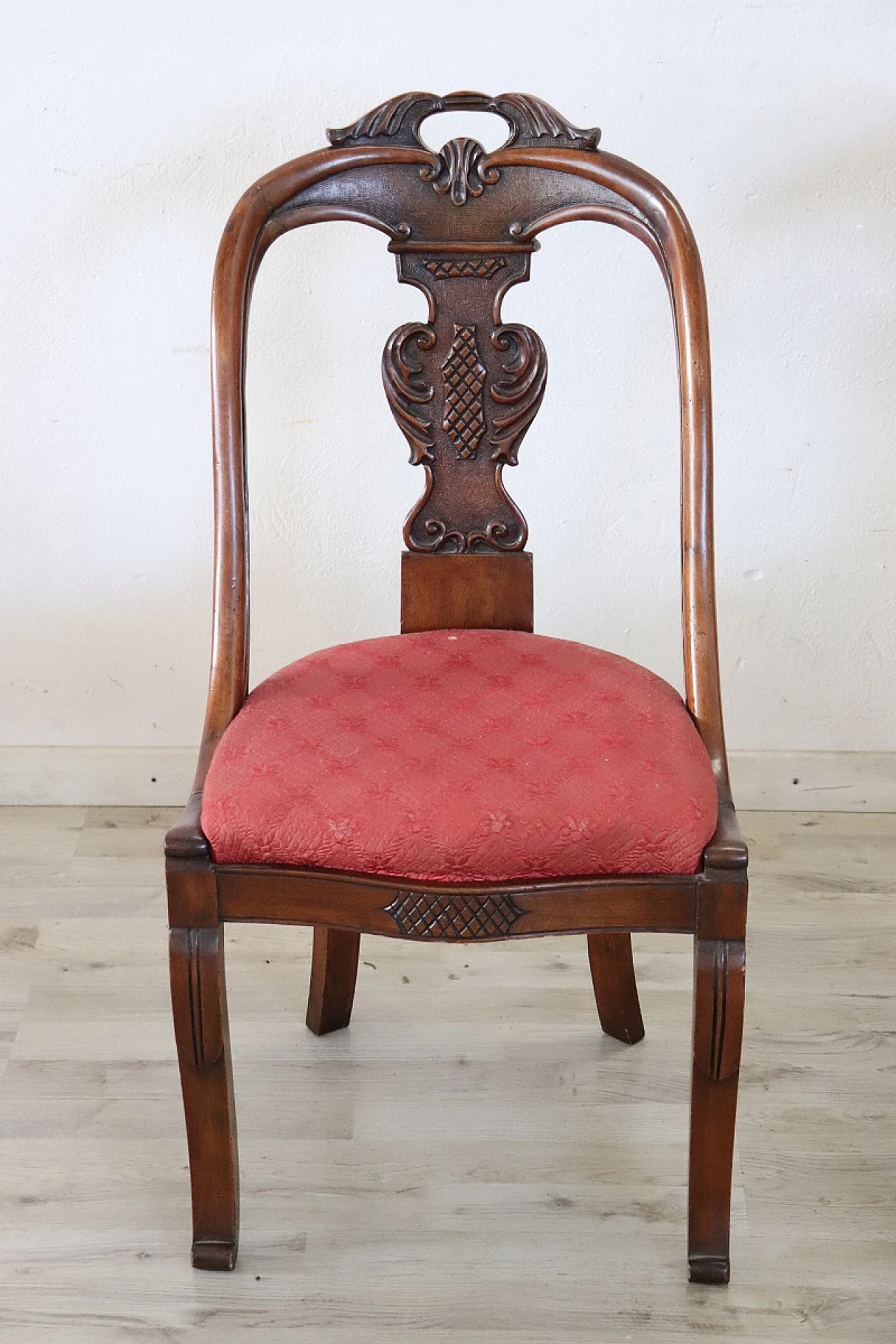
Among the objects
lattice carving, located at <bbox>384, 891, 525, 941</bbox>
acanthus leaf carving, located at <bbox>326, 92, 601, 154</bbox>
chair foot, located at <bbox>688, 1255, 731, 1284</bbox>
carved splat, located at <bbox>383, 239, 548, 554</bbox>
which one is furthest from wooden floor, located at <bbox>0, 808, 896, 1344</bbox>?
acanthus leaf carving, located at <bbox>326, 92, 601, 154</bbox>

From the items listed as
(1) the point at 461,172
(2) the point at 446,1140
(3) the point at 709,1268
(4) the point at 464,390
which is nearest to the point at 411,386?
(4) the point at 464,390

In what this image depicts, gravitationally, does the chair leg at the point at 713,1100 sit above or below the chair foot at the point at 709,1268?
above

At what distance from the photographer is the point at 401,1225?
4.48ft

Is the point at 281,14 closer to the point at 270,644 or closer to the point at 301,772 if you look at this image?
the point at 270,644

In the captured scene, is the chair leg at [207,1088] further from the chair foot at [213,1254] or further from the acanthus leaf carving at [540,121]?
the acanthus leaf carving at [540,121]

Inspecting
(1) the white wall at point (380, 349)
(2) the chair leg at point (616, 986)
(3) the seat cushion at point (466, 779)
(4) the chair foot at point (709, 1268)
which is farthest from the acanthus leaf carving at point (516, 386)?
(4) the chair foot at point (709, 1268)

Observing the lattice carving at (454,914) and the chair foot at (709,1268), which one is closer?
Result: the lattice carving at (454,914)

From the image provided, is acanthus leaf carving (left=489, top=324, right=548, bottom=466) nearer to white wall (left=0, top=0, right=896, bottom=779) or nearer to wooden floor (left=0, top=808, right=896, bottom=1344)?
white wall (left=0, top=0, right=896, bottom=779)

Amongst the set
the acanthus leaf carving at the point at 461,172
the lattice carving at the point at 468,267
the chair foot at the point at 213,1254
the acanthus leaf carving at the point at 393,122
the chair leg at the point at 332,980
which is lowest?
the chair foot at the point at 213,1254

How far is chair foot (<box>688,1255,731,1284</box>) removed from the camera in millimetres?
→ 1282

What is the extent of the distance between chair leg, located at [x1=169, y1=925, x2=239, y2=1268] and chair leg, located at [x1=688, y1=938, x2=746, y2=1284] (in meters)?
0.41

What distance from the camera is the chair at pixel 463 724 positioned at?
1.14 meters

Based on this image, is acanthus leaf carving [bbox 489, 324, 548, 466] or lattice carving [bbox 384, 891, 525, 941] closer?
lattice carving [bbox 384, 891, 525, 941]

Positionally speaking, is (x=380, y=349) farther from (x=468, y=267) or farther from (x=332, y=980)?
(x=332, y=980)
